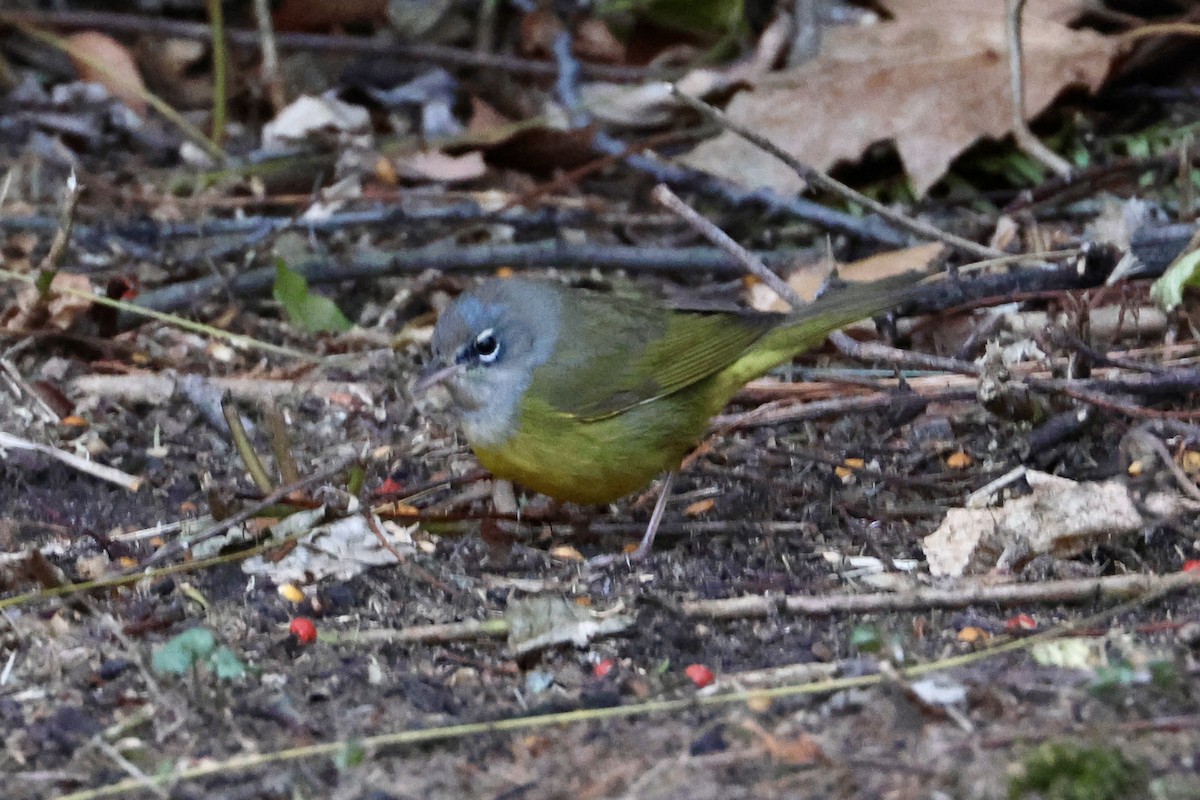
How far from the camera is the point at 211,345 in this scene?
5.30 metres

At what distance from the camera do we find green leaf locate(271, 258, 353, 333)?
5.08m

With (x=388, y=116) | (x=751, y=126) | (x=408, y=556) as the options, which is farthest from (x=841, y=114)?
(x=408, y=556)

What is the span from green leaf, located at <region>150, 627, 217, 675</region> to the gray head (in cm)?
124

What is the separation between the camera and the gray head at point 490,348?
4020mm

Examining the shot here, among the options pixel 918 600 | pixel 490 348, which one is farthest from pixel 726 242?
pixel 918 600

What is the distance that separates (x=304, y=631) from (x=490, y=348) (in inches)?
46.9

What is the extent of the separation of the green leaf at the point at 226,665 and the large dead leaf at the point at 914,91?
368 cm

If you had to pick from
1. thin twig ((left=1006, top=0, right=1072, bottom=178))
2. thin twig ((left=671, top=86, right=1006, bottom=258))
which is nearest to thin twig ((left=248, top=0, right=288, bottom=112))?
thin twig ((left=671, top=86, right=1006, bottom=258))

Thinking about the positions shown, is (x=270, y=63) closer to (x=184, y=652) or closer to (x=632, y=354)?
(x=632, y=354)

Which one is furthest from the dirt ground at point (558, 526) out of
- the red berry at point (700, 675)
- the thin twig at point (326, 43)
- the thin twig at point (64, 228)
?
the thin twig at point (326, 43)

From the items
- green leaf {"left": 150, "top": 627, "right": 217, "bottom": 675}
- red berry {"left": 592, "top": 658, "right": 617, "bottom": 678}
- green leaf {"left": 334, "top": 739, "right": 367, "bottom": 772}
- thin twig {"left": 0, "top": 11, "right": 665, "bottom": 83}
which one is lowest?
thin twig {"left": 0, "top": 11, "right": 665, "bottom": 83}

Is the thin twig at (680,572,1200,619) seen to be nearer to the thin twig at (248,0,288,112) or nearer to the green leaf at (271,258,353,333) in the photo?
the green leaf at (271,258,353,333)

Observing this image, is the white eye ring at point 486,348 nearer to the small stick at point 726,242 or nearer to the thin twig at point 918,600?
the small stick at point 726,242

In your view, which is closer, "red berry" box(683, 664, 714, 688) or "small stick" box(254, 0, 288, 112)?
"red berry" box(683, 664, 714, 688)
